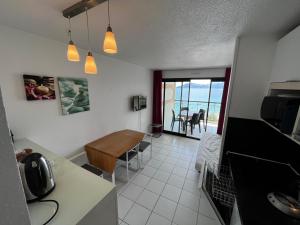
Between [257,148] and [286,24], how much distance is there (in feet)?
4.61

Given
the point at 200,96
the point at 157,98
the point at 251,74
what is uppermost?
the point at 251,74

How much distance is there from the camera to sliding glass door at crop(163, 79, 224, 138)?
→ 14.7 ft

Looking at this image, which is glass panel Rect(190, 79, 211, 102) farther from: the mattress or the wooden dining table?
the wooden dining table

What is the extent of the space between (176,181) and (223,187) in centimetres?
113

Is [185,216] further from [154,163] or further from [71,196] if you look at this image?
[71,196]

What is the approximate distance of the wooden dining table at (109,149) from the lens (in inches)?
86.0

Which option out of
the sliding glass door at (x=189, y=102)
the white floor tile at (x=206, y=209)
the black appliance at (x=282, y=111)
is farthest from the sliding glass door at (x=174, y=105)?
the black appliance at (x=282, y=111)

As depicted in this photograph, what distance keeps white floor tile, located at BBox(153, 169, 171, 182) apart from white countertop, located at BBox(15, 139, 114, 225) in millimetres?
1759

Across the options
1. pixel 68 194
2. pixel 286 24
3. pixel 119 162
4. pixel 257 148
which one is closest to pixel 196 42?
pixel 286 24

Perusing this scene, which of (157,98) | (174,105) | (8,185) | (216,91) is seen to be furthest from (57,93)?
(216,91)

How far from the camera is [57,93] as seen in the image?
6.75ft

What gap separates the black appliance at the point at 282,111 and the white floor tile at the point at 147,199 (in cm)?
192

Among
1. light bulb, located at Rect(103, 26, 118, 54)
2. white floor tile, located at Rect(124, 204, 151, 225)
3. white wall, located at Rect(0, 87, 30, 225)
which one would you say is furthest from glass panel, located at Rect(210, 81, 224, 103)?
white wall, located at Rect(0, 87, 30, 225)

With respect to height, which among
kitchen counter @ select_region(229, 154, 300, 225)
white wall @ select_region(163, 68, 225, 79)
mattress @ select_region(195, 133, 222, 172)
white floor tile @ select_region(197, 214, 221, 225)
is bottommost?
white floor tile @ select_region(197, 214, 221, 225)
